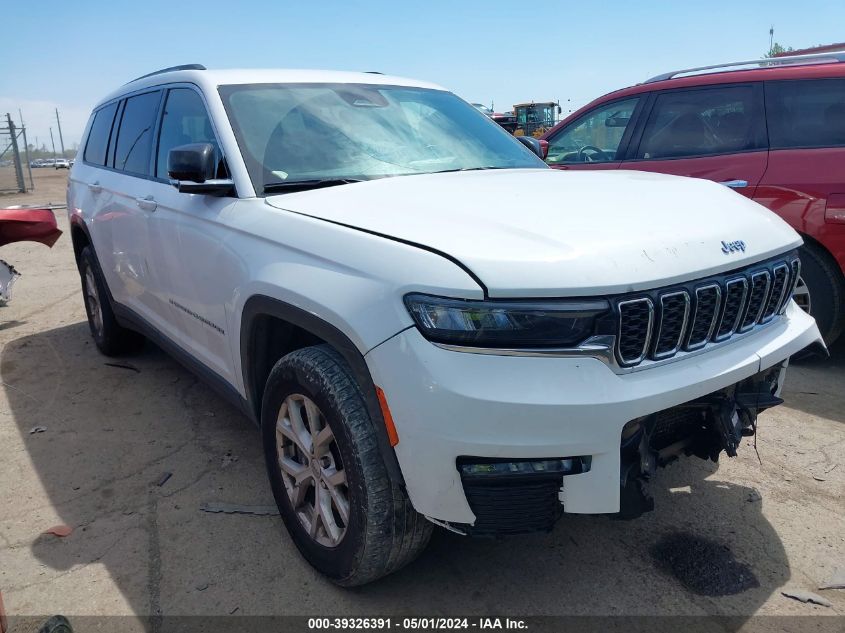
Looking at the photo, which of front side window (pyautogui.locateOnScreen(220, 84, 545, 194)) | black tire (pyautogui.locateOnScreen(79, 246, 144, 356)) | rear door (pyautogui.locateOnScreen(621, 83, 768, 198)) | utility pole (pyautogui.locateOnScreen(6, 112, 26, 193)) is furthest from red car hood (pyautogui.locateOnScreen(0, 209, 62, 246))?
utility pole (pyautogui.locateOnScreen(6, 112, 26, 193))

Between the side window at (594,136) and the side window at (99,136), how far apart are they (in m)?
3.58

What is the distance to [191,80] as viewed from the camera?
3445mm

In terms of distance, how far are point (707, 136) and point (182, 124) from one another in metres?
3.68

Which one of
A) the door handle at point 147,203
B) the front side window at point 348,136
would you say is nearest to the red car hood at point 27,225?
the door handle at point 147,203

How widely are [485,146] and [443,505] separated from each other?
7.35ft

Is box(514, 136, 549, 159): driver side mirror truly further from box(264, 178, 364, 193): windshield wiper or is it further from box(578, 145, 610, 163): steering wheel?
box(264, 178, 364, 193): windshield wiper

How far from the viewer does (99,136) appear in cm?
502

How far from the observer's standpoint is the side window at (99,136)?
15.8 feet

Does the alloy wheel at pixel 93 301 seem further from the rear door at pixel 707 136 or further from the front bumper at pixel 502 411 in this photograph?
the rear door at pixel 707 136

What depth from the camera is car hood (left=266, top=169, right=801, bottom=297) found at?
1.96 m

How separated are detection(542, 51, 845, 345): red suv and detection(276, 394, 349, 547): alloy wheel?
3560 mm

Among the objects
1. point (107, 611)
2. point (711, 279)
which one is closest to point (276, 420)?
point (107, 611)

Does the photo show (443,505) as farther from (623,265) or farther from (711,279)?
(711,279)

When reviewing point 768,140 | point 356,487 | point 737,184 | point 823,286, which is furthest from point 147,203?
point 823,286
